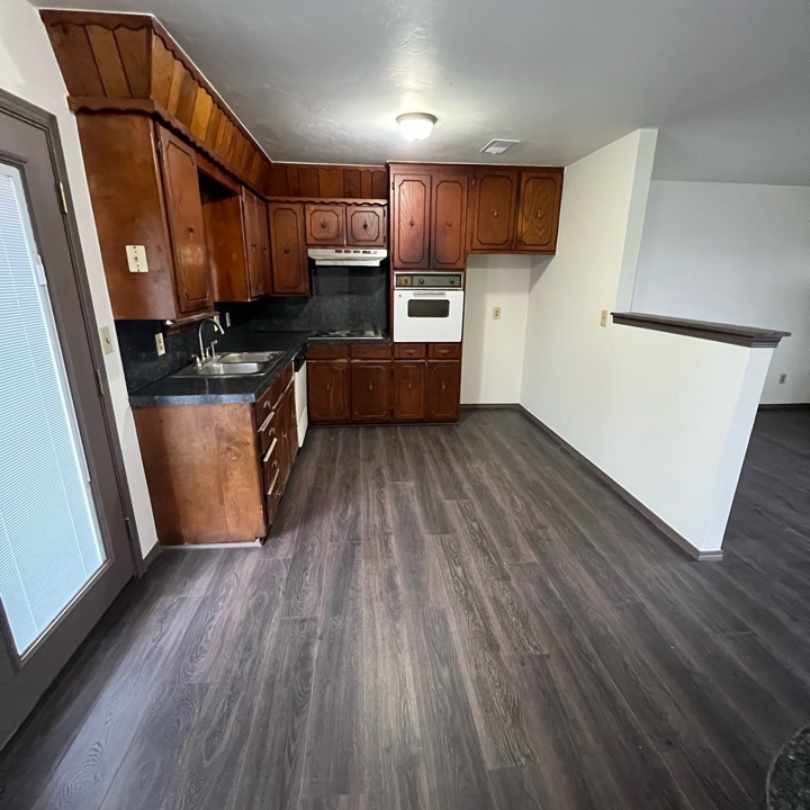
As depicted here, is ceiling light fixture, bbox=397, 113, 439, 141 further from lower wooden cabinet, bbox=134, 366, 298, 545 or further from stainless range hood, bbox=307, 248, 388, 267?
lower wooden cabinet, bbox=134, 366, 298, 545

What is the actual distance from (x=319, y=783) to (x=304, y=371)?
3051 mm

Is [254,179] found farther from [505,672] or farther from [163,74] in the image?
[505,672]

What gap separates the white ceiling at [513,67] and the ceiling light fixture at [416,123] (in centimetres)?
6

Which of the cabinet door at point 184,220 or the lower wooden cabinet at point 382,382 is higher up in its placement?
the cabinet door at point 184,220

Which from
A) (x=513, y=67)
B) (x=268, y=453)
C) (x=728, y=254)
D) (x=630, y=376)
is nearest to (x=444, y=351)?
(x=630, y=376)

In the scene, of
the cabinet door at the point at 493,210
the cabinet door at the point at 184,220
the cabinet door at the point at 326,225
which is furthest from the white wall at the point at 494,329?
the cabinet door at the point at 184,220

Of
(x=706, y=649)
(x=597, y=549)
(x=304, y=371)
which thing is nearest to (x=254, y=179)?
(x=304, y=371)

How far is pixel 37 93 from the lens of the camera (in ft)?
4.97

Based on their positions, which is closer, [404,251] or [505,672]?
[505,672]

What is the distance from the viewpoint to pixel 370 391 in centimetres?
412

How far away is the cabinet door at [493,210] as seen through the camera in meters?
3.71

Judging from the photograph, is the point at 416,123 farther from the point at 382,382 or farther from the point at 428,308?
the point at 382,382

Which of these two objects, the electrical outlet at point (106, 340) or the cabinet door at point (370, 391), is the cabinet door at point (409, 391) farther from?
the electrical outlet at point (106, 340)

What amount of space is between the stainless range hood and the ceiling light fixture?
1.27 m
